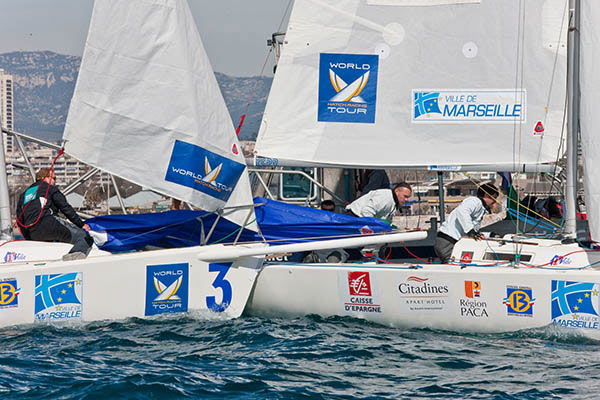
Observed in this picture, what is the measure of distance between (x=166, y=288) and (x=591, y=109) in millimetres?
4085

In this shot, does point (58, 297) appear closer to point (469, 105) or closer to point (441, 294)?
point (441, 294)

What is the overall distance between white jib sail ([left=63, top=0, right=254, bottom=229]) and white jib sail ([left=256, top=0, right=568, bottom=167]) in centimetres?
147

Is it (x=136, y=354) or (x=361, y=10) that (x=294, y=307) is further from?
(x=361, y=10)

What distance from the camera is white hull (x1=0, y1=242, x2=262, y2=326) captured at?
7254 millimetres

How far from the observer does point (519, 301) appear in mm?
6875

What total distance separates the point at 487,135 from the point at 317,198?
11.9 ft

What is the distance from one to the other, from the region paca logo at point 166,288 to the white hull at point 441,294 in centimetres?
70

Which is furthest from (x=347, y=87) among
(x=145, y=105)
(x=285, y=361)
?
(x=285, y=361)

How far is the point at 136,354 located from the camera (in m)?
6.39

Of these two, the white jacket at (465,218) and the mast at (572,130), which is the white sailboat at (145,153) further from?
the mast at (572,130)

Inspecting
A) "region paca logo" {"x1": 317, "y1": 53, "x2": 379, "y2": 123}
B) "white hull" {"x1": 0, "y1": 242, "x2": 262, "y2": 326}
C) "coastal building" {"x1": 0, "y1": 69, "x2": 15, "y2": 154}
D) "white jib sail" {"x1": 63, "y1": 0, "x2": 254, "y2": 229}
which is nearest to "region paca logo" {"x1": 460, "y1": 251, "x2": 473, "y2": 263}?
"white hull" {"x1": 0, "y1": 242, "x2": 262, "y2": 326}

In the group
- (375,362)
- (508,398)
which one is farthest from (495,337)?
(508,398)

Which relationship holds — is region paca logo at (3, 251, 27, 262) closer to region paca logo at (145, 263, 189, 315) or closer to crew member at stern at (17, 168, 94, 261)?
crew member at stern at (17, 168, 94, 261)

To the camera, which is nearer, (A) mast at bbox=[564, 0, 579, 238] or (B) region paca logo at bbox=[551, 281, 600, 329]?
(B) region paca logo at bbox=[551, 281, 600, 329]
